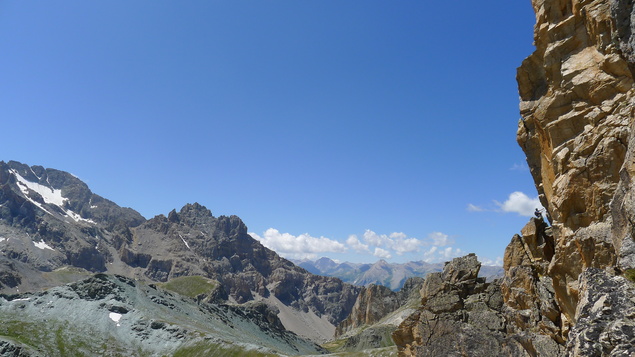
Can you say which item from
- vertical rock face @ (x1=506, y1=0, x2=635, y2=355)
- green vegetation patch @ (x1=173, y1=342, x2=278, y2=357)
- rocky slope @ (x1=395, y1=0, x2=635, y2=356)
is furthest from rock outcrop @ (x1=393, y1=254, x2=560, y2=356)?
green vegetation patch @ (x1=173, y1=342, x2=278, y2=357)

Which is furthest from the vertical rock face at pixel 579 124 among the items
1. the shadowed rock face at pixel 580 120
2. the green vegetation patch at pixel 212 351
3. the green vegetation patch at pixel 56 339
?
the green vegetation patch at pixel 56 339

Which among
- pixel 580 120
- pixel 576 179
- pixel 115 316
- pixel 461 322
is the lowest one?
pixel 115 316

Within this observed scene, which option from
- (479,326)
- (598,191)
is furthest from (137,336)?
(598,191)

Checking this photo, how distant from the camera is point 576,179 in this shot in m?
29.9

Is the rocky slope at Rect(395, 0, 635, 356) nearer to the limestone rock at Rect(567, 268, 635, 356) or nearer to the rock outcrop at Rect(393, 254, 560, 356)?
the limestone rock at Rect(567, 268, 635, 356)

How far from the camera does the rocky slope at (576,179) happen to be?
17.7m

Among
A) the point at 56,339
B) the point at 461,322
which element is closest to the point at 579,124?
the point at 461,322

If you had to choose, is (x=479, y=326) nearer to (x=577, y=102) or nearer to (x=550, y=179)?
(x=550, y=179)

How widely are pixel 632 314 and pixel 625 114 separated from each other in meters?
19.0

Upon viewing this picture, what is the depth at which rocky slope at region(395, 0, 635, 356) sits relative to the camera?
1769 cm

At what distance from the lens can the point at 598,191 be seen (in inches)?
1108

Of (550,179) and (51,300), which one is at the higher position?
(550,179)

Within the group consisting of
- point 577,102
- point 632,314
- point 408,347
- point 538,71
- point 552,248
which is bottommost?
point 408,347

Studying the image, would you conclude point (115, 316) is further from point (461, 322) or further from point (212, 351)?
point (461, 322)
